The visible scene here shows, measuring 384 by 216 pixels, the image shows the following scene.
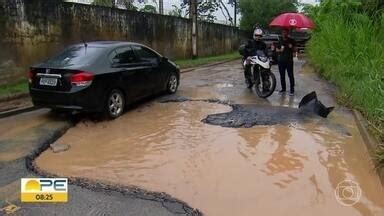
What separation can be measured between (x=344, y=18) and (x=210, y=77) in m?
4.79

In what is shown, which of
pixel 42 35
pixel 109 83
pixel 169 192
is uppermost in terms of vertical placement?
pixel 42 35

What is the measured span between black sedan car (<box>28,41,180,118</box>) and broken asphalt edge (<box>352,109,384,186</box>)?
4.36 m

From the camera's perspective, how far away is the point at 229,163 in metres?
5.64

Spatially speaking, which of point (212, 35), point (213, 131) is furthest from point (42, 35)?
point (212, 35)

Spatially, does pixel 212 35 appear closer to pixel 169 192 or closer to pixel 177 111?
pixel 177 111

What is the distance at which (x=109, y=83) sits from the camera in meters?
8.02

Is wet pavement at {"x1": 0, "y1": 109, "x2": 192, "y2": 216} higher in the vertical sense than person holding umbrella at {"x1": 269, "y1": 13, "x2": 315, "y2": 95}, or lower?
lower

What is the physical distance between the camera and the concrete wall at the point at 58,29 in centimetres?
1133

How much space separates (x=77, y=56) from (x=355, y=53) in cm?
745

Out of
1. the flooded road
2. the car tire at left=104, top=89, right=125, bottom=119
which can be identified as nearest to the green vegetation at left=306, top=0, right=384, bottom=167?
the flooded road

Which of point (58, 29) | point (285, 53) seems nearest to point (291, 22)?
point (285, 53)

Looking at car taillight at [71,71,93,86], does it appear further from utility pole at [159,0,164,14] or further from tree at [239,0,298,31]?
tree at [239,0,298,31]

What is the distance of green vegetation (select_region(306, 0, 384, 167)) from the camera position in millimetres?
7841

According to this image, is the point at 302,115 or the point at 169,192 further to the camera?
the point at 302,115
